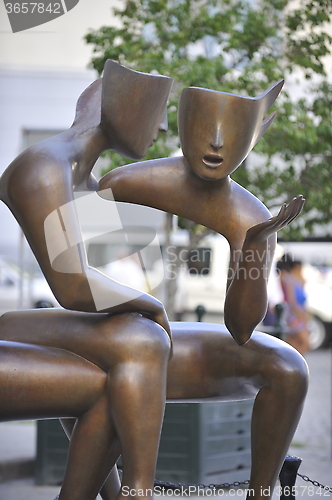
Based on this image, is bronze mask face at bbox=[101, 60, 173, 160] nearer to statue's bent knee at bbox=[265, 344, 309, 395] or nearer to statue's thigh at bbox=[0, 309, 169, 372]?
statue's thigh at bbox=[0, 309, 169, 372]

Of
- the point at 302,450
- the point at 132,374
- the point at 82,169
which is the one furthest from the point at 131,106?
the point at 302,450

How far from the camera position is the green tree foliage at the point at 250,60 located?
4.54 m

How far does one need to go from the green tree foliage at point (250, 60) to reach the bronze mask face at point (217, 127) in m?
2.56

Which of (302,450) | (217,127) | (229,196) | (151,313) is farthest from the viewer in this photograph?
(302,450)

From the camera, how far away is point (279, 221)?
1539 mm

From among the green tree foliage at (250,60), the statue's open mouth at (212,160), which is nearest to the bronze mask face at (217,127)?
the statue's open mouth at (212,160)

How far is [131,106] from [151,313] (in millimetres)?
525

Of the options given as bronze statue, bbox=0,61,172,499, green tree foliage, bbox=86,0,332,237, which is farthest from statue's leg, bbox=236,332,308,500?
green tree foliage, bbox=86,0,332,237

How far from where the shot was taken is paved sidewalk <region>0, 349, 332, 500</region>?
12.6 ft

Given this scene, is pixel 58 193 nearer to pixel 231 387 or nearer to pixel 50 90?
pixel 231 387

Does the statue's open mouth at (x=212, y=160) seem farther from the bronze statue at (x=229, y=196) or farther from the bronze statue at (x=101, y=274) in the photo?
the bronze statue at (x=101, y=274)

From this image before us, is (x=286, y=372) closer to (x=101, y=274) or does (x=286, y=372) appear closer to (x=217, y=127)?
(x=101, y=274)

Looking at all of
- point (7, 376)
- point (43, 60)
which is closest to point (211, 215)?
point (7, 376)

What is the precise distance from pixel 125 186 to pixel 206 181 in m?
0.23
